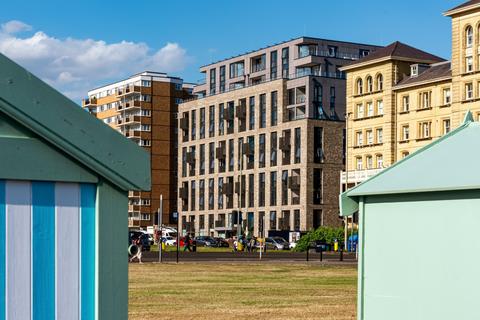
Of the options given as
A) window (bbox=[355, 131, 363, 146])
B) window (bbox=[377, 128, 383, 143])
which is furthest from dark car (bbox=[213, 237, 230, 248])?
window (bbox=[377, 128, 383, 143])

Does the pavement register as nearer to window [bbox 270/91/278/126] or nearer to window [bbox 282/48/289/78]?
window [bbox 270/91/278/126]

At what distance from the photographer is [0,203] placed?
3.64 meters

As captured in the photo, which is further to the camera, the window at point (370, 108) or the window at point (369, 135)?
the window at point (369, 135)

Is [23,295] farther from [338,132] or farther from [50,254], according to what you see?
[338,132]

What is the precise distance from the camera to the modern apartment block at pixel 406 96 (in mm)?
85312

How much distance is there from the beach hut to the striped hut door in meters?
2.87

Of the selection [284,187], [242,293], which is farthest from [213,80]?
[242,293]

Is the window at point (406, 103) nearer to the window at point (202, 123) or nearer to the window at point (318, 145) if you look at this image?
the window at point (318, 145)

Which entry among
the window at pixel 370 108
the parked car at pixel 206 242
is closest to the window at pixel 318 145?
the window at pixel 370 108

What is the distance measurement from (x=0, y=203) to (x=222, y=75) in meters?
122

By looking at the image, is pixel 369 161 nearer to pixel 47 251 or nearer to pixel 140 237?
pixel 140 237

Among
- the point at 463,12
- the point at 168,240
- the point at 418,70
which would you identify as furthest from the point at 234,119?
the point at 463,12

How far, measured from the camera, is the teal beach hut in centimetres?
360

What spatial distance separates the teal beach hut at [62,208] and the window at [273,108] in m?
108
